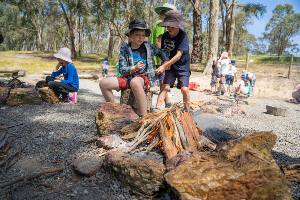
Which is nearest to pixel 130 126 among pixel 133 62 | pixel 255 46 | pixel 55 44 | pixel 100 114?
pixel 100 114

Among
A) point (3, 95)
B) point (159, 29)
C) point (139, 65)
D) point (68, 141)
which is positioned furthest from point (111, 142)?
point (3, 95)

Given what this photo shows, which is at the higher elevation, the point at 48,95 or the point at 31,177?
the point at 48,95

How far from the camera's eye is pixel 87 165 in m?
3.55

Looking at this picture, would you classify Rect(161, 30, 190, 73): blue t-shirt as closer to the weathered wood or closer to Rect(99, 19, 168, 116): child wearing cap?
Rect(99, 19, 168, 116): child wearing cap

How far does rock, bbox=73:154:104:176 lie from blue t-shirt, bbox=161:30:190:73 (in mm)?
2058

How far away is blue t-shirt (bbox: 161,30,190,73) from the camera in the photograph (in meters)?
4.97

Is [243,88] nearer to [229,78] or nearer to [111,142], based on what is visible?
[229,78]

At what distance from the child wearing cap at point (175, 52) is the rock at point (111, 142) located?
121 centimetres

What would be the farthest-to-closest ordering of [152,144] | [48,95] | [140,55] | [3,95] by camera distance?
[48,95] → [3,95] → [140,55] → [152,144]

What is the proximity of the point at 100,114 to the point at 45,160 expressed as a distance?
3.08 feet

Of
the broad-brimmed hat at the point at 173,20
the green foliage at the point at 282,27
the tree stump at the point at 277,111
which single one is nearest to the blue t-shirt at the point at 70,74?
the broad-brimmed hat at the point at 173,20

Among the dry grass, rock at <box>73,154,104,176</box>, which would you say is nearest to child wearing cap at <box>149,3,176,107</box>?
rock at <box>73,154,104,176</box>

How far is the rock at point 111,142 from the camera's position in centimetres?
391

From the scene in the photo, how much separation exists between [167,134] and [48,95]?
3.94m
